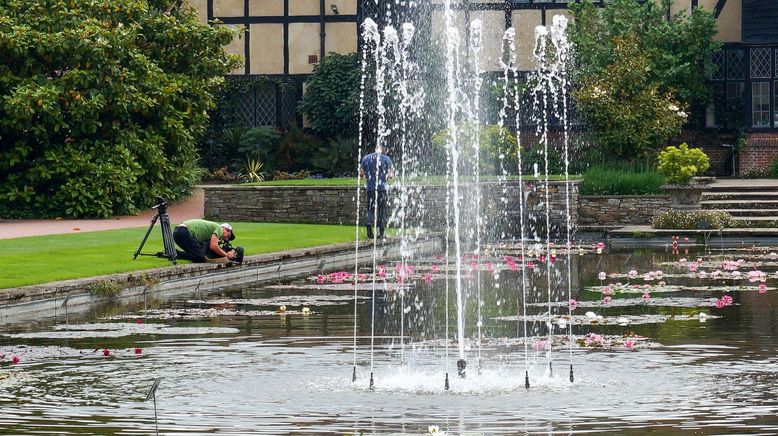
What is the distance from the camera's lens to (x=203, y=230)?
2178 centimetres

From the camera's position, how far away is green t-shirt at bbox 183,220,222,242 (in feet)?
71.3

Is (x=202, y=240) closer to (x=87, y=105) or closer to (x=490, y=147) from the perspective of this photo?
(x=87, y=105)

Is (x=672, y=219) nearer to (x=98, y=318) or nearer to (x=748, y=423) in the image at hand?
(x=98, y=318)

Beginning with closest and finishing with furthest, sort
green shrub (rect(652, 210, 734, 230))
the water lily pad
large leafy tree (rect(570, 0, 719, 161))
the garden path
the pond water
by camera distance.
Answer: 1. the pond water
2. the water lily pad
3. the garden path
4. green shrub (rect(652, 210, 734, 230))
5. large leafy tree (rect(570, 0, 719, 161))

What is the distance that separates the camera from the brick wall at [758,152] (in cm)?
3991

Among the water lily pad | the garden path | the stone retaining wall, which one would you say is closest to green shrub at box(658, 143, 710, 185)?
the stone retaining wall

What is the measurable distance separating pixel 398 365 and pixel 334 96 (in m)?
29.8

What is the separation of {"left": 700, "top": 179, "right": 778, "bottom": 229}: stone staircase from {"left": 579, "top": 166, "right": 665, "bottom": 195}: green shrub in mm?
1122

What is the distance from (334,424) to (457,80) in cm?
3020

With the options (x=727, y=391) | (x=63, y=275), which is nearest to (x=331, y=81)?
(x=63, y=275)

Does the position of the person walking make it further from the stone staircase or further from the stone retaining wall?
the stone staircase

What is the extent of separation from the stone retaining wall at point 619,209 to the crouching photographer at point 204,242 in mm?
13516

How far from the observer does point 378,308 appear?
1789 cm

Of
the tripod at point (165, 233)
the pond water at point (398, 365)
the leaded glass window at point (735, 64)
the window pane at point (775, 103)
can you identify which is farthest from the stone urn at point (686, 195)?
the tripod at point (165, 233)
